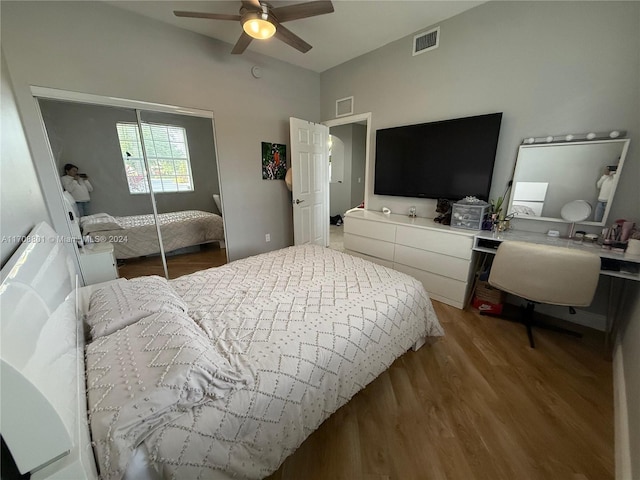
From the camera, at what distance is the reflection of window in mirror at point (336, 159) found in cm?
595

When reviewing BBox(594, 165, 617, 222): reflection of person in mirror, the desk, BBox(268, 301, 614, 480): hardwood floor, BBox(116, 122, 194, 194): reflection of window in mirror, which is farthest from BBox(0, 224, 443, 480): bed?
BBox(594, 165, 617, 222): reflection of person in mirror

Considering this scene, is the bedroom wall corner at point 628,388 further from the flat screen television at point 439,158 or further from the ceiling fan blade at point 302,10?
the ceiling fan blade at point 302,10

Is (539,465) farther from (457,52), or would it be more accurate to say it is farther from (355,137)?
(355,137)

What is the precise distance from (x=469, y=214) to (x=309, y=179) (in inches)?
86.8

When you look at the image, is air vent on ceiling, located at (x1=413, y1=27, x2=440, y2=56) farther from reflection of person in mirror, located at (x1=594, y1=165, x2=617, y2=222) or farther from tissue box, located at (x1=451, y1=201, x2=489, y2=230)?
reflection of person in mirror, located at (x1=594, y1=165, x2=617, y2=222)

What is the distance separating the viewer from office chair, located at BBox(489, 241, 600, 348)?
1635 mm

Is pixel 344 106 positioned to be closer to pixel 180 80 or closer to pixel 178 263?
pixel 180 80

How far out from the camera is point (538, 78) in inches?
82.9

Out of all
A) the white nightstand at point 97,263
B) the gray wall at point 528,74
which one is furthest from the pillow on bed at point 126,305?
the gray wall at point 528,74

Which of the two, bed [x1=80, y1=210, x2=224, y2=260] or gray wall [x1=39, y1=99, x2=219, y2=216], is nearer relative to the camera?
gray wall [x1=39, y1=99, x2=219, y2=216]

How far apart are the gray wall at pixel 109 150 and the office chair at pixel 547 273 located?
3.20 meters

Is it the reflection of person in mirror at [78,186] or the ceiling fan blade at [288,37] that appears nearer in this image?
the ceiling fan blade at [288,37]

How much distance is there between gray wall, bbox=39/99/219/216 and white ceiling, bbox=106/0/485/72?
89 cm

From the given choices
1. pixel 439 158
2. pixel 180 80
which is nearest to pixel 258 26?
pixel 180 80
